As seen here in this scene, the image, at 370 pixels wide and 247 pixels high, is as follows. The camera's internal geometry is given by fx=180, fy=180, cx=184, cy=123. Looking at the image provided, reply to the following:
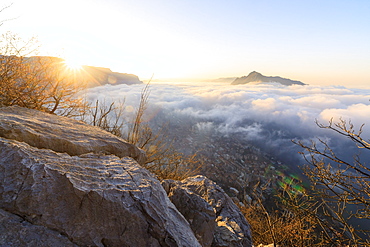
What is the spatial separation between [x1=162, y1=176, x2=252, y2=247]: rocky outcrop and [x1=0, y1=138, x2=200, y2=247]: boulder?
1105mm

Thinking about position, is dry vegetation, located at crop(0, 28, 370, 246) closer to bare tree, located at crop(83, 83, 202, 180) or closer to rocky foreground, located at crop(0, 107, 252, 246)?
bare tree, located at crop(83, 83, 202, 180)

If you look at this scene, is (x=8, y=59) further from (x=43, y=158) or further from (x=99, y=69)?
(x=99, y=69)

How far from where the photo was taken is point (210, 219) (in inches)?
134

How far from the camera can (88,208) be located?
1.79 m

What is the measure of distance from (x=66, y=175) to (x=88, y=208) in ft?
1.42

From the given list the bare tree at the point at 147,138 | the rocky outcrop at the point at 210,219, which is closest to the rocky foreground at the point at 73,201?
the rocky outcrop at the point at 210,219

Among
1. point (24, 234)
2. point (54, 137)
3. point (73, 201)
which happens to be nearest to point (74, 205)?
point (73, 201)

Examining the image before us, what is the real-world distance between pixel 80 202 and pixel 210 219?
2448mm

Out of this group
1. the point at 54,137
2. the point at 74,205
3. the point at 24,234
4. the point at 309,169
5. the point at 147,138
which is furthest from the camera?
the point at 147,138

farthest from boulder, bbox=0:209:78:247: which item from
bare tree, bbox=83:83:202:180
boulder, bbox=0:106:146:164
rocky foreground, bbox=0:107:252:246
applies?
bare tree, bbox=83:83:202:180

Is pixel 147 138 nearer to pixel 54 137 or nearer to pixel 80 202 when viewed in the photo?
pixel 54 137

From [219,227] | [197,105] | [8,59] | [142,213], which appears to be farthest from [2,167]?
[197,105]

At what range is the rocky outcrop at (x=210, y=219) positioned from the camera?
10.9ft

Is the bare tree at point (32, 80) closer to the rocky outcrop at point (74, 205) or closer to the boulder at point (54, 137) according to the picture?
the boulder at point (54, 137)
